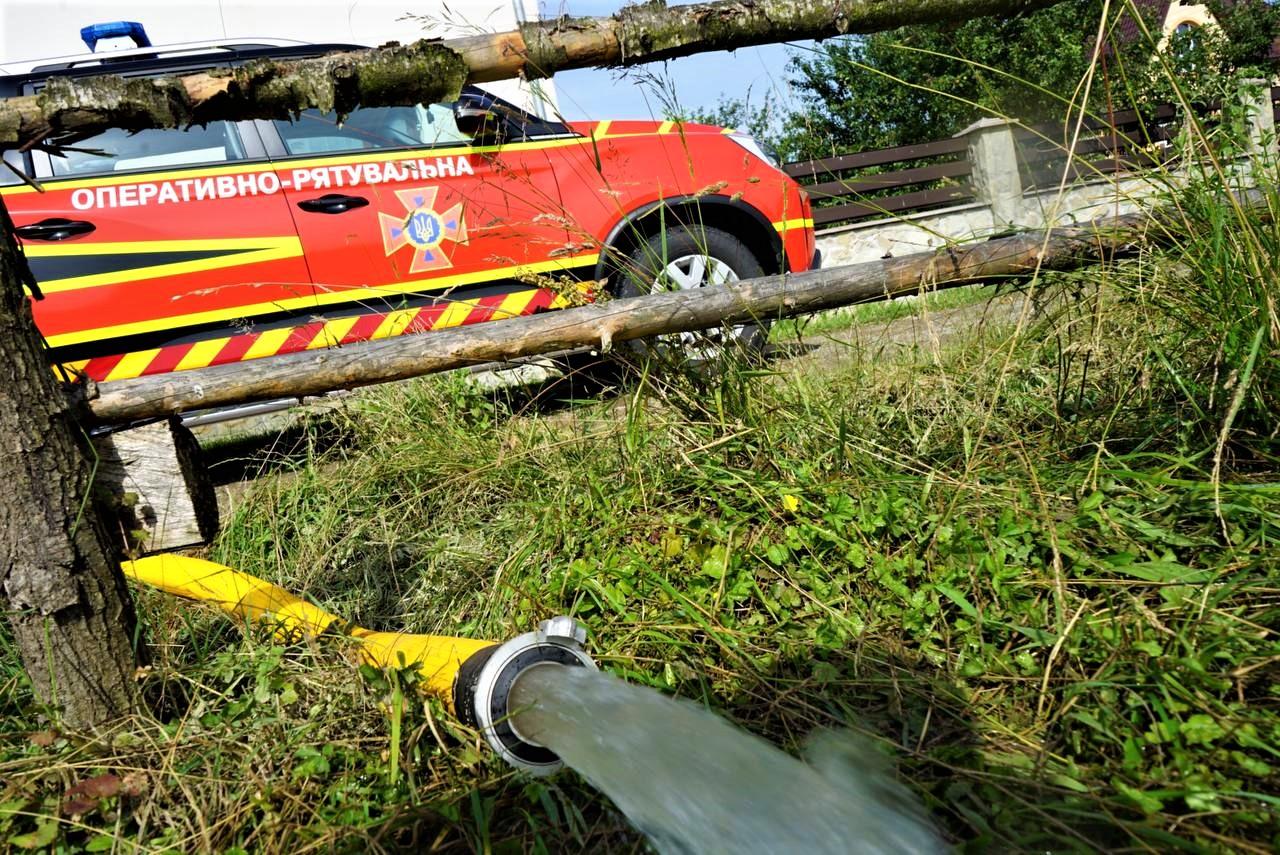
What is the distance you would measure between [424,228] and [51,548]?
9.26 feet

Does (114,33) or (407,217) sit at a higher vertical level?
(114,33)

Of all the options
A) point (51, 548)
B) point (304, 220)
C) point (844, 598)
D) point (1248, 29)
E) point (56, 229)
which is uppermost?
point (1248, 29)

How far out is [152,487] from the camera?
7.09 feet

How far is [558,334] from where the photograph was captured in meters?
2.54

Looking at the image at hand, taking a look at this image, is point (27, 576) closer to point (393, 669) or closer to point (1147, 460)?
point (393, 669)

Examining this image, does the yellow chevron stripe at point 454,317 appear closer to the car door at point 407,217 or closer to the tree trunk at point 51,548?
the car door at point 407,217

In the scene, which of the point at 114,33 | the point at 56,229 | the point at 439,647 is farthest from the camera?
the point at 114,33

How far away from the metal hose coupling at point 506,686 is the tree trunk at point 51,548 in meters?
0.78

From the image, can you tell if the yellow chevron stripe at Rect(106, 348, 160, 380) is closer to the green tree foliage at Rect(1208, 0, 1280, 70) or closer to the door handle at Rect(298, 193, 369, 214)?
the door handle at Rect(298, 193, 369, 214)

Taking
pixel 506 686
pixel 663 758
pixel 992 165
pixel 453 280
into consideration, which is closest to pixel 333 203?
pixel 453 280

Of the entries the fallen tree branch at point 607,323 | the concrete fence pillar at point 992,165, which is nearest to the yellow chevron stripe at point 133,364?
the fallen tree branch at point 607,323

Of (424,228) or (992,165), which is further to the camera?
(992,165)

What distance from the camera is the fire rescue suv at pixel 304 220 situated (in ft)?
13.5

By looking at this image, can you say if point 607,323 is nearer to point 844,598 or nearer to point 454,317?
point 844,598
